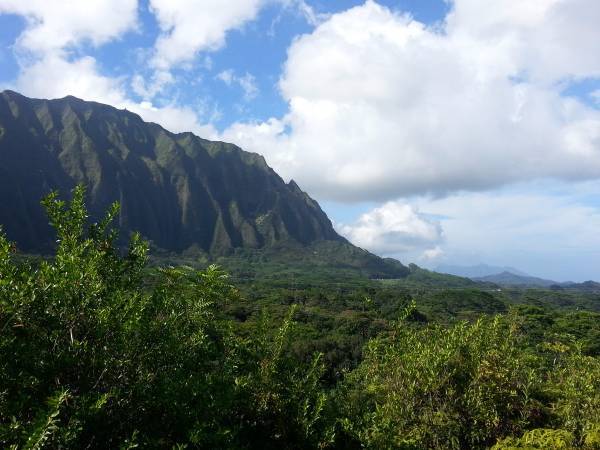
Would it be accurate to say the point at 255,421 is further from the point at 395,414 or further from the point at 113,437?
the point at 395,414

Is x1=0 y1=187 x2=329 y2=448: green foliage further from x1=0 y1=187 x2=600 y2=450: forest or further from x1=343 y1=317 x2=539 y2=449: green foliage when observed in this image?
x1=343 y1=317 x2=539 y2=449: green foliage

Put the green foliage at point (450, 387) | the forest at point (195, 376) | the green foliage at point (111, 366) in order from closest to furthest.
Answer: the green foliage at point (111, 366) → the forest at point (195, 376) → the green foliage at point (450, 387)

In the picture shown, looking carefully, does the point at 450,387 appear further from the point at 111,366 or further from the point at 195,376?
the point at 111,366

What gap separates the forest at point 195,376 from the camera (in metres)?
5.62

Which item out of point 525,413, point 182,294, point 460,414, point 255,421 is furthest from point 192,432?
point 525,413

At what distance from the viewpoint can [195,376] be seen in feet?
22.0

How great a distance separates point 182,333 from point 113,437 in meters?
1.84

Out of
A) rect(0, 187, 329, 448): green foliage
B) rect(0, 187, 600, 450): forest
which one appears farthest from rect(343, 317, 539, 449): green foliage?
rect(0, 187, 329, 448): green foliage

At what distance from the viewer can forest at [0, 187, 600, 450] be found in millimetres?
5621

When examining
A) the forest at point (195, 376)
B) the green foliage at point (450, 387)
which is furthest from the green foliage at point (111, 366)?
the green foliage at point (450, 387)

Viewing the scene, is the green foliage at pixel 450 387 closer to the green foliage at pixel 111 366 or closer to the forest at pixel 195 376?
the forest at pixel 195 376

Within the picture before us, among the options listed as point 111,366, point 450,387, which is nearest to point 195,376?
point 111,366

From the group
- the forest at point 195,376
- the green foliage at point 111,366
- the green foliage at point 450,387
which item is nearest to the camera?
the green foliage at point 111,366

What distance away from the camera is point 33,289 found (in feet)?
18.9
